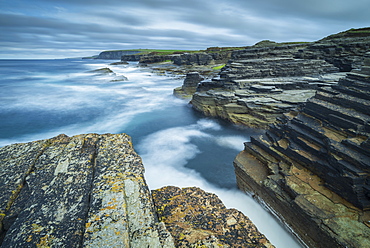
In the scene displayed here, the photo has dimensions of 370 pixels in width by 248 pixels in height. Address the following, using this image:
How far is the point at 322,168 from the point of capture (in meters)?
6.51

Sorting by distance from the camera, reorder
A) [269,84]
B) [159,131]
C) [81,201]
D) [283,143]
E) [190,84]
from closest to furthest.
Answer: [81,201] < [283,143] < [159,131] < [269,84] < [190,84]

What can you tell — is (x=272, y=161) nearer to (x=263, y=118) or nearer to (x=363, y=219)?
(x=363, y=219)

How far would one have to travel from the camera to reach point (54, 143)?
4.45 metres

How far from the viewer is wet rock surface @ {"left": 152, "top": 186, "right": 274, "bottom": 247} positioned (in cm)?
275

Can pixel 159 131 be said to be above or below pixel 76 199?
below

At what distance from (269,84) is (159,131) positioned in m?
11.1

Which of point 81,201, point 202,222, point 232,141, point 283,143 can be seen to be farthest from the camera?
point 232,141

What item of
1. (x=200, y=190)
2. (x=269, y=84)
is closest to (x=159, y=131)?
(x=269, y=84)

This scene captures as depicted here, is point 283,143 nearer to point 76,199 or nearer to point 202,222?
point 202,222

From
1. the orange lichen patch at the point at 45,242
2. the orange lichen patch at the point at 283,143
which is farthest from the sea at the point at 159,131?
the orange lichen patch at the point at 45,242

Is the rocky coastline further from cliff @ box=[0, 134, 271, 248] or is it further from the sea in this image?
the sea

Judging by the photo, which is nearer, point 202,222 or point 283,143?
point 202,222

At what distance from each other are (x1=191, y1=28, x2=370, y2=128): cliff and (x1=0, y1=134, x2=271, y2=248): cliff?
11.1 m

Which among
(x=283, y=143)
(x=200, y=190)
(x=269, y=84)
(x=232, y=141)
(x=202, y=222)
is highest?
(x=202, y=222)
